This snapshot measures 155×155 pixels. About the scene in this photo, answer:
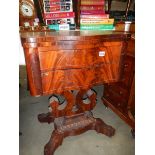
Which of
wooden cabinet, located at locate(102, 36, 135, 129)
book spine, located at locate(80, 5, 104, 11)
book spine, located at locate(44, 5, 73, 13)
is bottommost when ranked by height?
wooden cabinet, located at locate(102, 36, 135, 129)

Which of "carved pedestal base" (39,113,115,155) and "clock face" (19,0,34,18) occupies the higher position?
"clock face" (19,0,34,18)

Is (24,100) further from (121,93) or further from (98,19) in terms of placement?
(98,19)

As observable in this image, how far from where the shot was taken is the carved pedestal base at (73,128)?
119 cm

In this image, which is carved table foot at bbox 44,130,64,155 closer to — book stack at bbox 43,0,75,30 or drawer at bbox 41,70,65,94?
drawer at bbox 41,70,65,94

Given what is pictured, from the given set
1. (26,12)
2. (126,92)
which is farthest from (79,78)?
(26,12)

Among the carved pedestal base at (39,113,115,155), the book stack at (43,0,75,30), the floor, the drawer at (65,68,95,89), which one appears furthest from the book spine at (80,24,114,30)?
the floor

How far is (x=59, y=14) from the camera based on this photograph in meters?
1.33

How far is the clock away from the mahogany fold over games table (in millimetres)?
643

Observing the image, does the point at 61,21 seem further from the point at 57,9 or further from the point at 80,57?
the point at 80,57

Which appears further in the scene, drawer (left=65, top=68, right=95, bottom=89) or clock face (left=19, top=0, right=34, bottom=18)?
clock face (left=19, top=0, right=34, bottom=18)

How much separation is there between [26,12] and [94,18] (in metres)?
0.69

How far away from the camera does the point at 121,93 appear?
1.45 metres

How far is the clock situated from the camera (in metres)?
1.53
